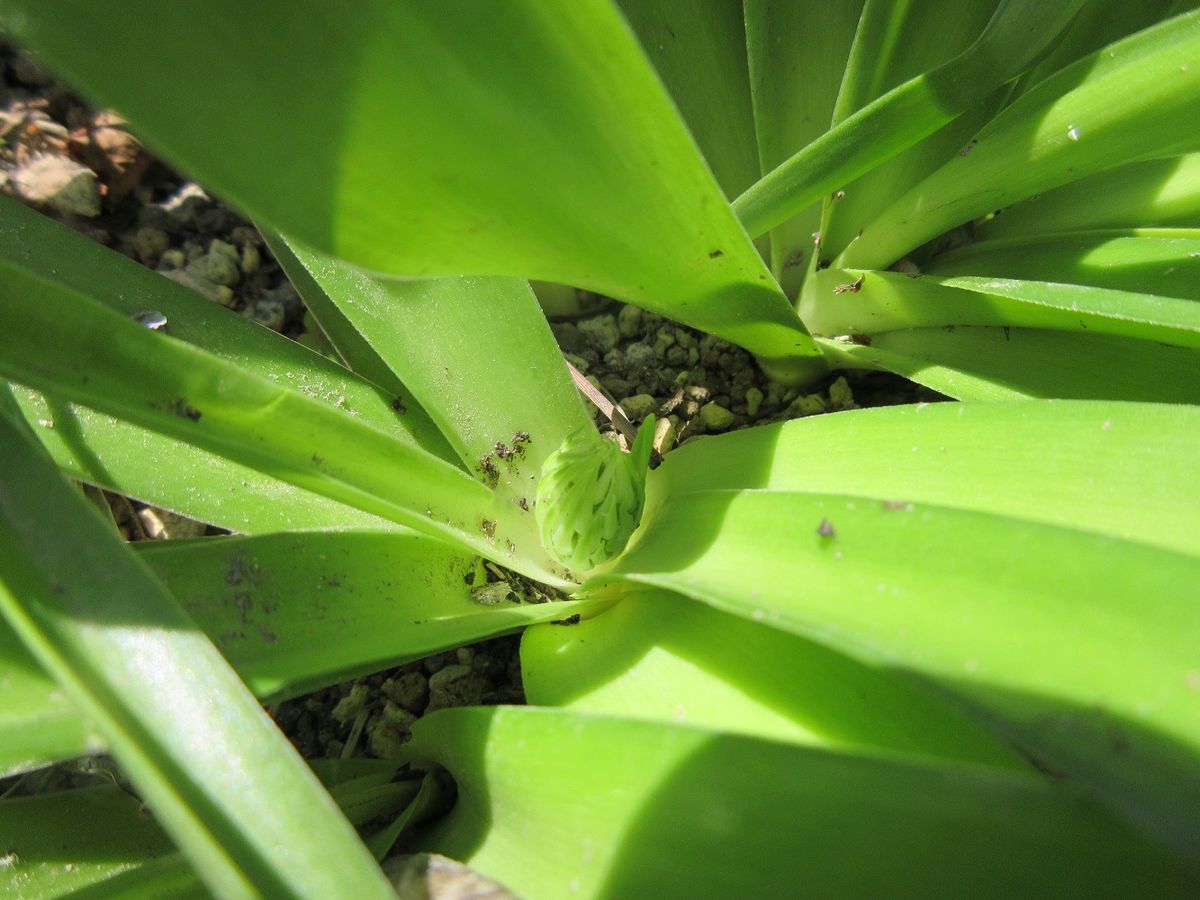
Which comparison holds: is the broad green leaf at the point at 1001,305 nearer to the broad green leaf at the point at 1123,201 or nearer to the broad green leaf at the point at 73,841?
the broad green leaf at the point at 1123,201

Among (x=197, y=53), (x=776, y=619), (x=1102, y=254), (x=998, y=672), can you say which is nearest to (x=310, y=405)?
(x=197, y=53)

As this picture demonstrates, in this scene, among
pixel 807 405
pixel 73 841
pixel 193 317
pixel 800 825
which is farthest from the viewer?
pixel 807 405

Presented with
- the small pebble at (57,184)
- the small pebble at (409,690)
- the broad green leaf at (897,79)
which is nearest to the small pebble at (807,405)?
the broad green leaf at (897,79)

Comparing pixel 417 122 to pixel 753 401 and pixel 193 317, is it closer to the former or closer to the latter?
pixel 193 317

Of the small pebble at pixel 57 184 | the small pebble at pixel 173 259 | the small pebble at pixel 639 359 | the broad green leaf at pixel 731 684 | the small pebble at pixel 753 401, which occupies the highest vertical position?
the small pebble at pixel 57 184

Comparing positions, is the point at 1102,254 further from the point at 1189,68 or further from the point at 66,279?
the point at 66,279

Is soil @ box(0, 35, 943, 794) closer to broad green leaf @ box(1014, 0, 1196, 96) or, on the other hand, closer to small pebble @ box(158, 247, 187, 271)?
small pebble @ box(158, 247, 187, 271)

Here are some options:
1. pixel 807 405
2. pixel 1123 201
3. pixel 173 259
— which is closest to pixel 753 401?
pixel 807 405
